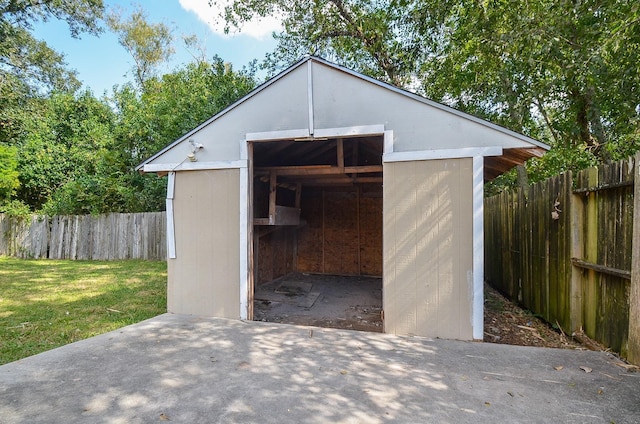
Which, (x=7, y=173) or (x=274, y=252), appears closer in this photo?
(x=274, y=252)

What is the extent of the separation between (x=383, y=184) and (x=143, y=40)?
69.1 ft

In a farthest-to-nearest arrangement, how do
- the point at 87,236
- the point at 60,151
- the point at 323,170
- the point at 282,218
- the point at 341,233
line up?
the point at 60,151 < the point at 87,236 < the point at 341,233 < the point at 282,218 < the point at 323,170

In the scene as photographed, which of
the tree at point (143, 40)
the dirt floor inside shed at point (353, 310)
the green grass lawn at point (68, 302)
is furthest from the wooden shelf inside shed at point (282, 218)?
the tree at point (143, 40)

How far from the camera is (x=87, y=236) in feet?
36.5

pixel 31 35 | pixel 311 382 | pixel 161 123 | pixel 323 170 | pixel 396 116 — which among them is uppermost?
pixel 31 35

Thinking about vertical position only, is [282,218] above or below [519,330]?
above

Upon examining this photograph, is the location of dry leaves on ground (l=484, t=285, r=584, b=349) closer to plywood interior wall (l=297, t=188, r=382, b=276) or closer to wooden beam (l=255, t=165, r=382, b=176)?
wooden beam (l=255, t=165, r=382, b=176)

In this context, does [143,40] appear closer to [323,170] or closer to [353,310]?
[323,170]

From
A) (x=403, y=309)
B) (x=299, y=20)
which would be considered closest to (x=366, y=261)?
(x=403, y=309)

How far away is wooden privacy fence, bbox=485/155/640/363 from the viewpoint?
2.83 meters

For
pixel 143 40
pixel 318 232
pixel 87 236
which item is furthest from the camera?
pixel 143 40

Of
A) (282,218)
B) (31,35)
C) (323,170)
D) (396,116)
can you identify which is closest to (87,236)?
(282,218)

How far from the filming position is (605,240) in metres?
3.16

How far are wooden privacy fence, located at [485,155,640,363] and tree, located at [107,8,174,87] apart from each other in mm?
21309
